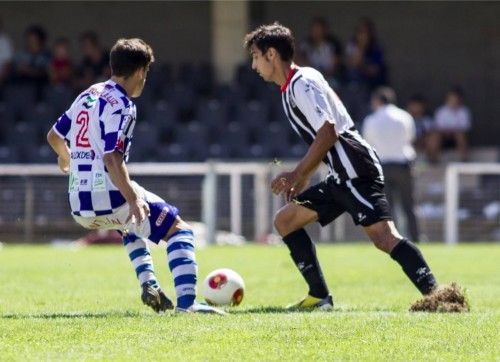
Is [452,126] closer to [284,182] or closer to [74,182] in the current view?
[284,182]

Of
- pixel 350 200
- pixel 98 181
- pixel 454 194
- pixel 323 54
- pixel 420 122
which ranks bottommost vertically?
pixel 454 194

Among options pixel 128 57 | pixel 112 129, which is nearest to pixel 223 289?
pixel 112 129

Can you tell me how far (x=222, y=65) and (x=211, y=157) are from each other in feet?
11.9

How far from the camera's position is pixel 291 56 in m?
9.42

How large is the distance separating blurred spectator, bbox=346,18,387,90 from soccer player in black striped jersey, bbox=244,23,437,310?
13.8 m

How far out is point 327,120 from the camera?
907 cm

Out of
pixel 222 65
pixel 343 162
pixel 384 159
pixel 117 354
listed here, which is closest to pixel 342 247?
pixel 384 159

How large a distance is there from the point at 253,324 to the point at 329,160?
1.79m

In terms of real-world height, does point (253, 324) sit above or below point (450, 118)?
above

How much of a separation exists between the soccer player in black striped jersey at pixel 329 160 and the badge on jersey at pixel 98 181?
1.26 m

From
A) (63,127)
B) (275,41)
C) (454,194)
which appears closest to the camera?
(63,127)

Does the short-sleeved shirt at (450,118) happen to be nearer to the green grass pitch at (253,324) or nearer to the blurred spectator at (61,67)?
the blurred spectator at (61,67)

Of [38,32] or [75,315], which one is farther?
[38,32]

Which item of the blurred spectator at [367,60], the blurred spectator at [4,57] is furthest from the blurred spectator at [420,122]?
the blurred spectator at [4,57]
